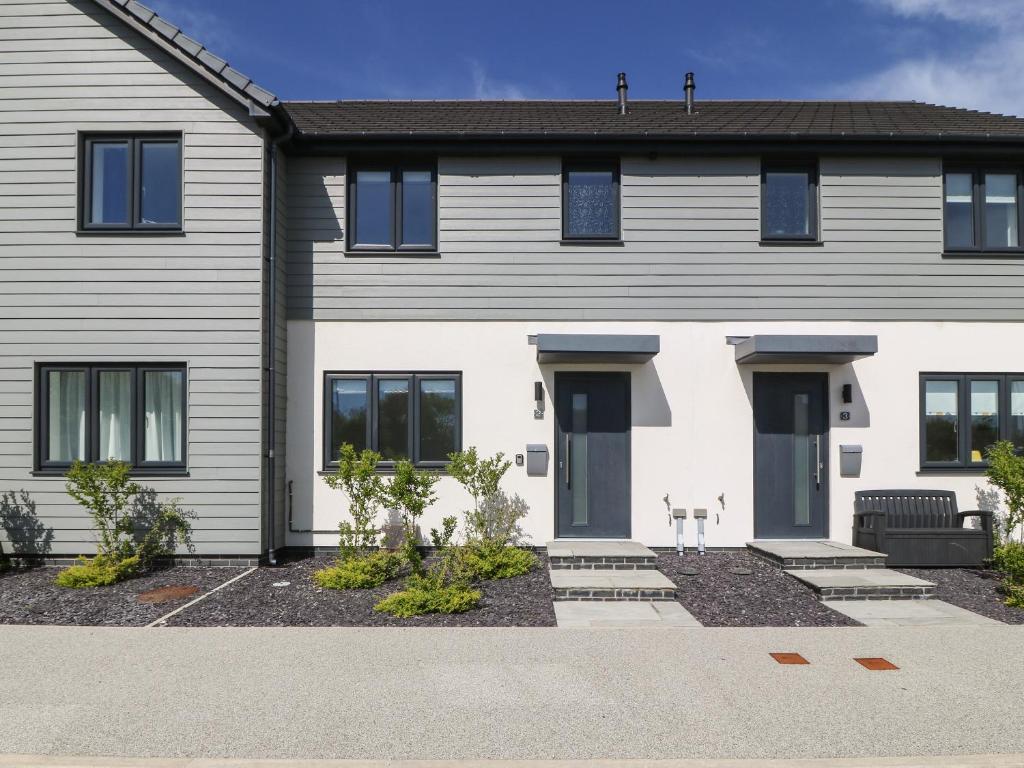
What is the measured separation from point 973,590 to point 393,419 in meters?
7.08

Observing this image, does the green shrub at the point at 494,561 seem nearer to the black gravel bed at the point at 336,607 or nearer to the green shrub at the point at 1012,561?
the black gravel bed at the point at 336,607

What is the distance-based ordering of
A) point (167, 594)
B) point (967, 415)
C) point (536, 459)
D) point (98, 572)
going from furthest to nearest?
point (967, 415)
point (536, 459)
point (98, 572)
point (167, 594)

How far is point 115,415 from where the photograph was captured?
8.71m

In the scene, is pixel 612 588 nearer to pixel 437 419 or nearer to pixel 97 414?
pixel 437 419

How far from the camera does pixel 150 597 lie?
7.12m

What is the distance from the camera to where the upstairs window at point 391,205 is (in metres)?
9.45

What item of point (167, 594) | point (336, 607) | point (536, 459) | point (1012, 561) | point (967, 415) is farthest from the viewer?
point (967, 415)

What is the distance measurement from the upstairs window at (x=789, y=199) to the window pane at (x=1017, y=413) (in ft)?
11.1

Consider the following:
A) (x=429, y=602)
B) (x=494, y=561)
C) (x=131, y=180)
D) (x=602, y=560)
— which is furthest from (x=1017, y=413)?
(x=131, y=180)

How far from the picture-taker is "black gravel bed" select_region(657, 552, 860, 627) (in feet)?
20.9

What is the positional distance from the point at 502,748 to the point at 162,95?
8.61 metres

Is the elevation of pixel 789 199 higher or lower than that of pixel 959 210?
higher

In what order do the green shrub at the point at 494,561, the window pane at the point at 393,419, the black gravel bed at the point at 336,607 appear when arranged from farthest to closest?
the window pane at the point at 393,419 < the green shrub at the point at 494,561 < the black gravel bed at the point at 336,607

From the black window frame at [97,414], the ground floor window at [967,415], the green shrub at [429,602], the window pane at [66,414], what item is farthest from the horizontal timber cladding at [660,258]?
the green shrub at [429,602]
